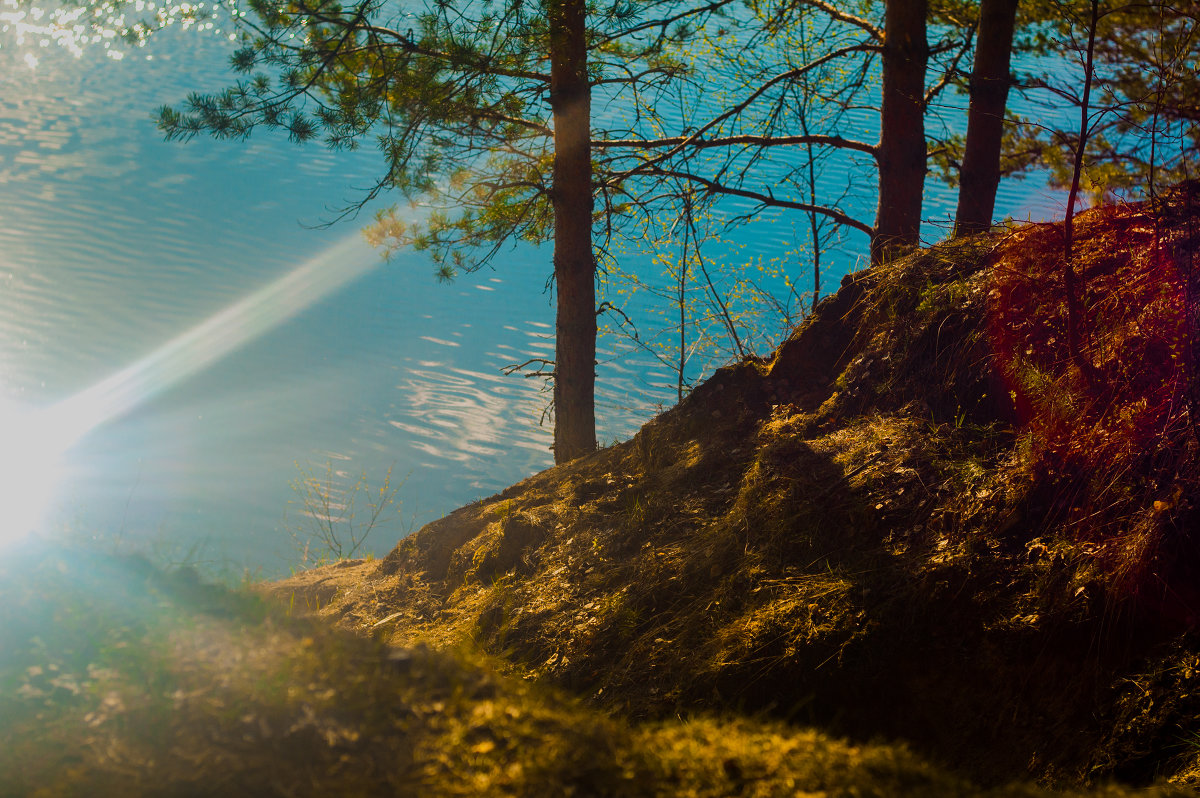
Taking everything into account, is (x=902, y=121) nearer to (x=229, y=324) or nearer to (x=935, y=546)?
(x=935, y=546)

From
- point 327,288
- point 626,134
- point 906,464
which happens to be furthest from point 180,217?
point 906,464

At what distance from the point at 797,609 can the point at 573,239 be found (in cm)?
530

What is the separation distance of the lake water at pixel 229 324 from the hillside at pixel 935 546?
37264 millimetres

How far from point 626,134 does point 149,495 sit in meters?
55.0

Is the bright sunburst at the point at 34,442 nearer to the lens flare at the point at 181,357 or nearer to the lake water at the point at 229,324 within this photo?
the lens flare at the point at 181,357

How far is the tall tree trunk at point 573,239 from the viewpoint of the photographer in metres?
7.43

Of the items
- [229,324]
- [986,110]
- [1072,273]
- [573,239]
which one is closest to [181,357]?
[229,324]

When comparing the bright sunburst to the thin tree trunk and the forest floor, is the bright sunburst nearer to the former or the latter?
the forest floor

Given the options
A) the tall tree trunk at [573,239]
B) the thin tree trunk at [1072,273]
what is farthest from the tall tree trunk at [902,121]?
the thin tree trunk at [1072,273]

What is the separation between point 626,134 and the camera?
9148 mm

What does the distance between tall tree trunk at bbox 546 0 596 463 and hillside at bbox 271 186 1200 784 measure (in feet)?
10.5

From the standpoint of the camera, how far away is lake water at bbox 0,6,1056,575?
51.7 metres

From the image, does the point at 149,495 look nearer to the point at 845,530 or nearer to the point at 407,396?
the point at 407,396

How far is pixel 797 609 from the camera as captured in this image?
3.17 m
